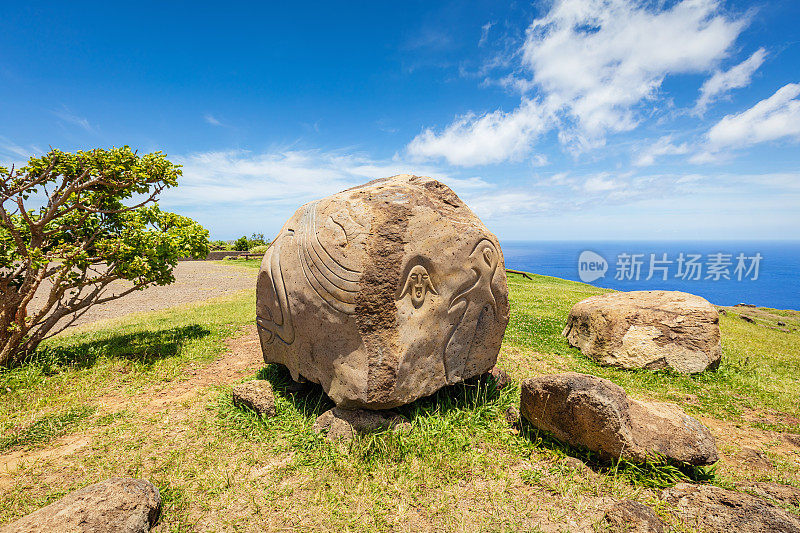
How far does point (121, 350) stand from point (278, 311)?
4.95 meters

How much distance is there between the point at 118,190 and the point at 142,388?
3859mm

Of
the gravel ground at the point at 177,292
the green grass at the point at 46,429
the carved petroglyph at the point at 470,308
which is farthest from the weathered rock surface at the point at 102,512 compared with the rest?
the gravel ground at the point at 177,292

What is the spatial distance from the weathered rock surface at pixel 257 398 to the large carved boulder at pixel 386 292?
0.50 m

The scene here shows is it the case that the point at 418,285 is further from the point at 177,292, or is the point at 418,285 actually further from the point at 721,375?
the point at 177,292

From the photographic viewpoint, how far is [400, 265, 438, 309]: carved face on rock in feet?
14.8

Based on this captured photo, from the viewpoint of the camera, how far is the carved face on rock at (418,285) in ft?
14.8

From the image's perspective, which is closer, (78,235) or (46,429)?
(46,429)

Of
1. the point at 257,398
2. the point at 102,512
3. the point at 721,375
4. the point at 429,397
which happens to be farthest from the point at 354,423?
the point at 721,375

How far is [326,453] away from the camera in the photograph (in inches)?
170

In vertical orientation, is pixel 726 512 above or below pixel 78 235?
below

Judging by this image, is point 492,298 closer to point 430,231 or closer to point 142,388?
point 430,231

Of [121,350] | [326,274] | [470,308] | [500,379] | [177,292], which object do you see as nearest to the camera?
[326,274]

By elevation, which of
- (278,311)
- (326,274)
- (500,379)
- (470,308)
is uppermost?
(326,274)

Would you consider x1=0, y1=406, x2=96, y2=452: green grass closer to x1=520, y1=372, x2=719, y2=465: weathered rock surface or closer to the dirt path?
the dirt path
